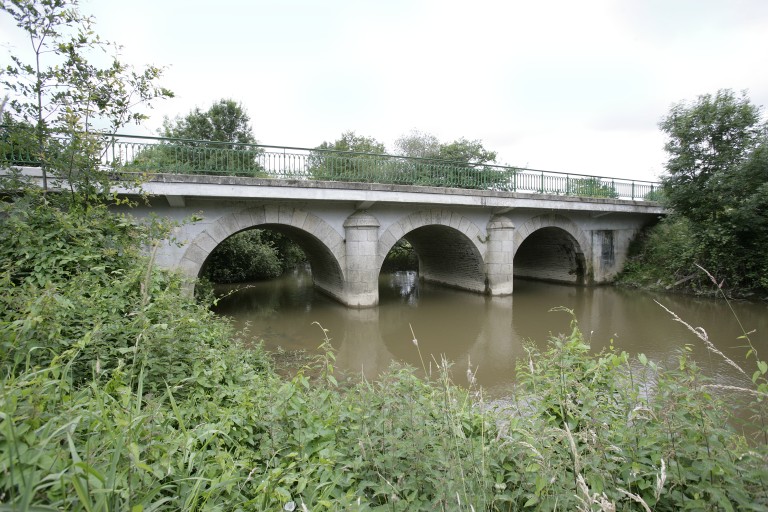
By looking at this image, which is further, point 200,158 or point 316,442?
point 200,158

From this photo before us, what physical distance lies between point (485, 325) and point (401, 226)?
12.0 ft

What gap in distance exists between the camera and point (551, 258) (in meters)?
16.0

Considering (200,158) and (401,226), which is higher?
(200,158)

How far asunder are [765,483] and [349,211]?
30.4 feet

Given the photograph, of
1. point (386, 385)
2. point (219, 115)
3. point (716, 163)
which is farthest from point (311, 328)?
point (219, 115)

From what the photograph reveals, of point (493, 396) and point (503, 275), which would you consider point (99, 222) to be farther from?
point (503, 275)

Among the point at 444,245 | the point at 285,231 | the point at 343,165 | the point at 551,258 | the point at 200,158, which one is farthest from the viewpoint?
the point at 551,258

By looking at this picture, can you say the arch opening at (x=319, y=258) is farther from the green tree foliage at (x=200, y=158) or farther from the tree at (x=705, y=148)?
the tree at (x=705, y=148)

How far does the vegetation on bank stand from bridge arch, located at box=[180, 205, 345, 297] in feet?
32.9

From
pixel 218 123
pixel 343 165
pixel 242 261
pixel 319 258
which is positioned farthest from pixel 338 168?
pixel 218 123

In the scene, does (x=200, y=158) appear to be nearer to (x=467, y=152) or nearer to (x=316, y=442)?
(x=316, y=442)

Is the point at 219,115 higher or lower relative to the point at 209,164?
higher

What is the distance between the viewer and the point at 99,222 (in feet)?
14.5

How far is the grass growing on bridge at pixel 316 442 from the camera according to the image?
1246mm
